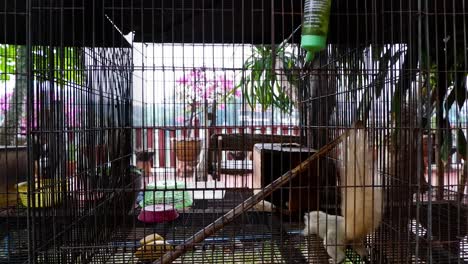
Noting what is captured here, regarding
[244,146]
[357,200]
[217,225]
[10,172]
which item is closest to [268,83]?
[244,146]

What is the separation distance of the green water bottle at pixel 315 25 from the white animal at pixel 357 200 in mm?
592

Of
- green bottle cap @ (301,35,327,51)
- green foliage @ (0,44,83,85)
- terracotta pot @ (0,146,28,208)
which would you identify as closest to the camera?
green bottle cap @ (301,35,327,51)

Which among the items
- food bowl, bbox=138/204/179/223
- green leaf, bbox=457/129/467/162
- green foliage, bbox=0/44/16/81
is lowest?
food bowl, bbox=138/204/179/223

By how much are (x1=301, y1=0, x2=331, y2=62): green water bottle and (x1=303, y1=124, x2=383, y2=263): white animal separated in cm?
59

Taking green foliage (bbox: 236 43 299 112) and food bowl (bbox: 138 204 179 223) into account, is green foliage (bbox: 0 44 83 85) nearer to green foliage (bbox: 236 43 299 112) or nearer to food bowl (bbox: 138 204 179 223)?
food bowl (bbox: 138 204 179 223)

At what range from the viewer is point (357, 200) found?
2074 millimetres

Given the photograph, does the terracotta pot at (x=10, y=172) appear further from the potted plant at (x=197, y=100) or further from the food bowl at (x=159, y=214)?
the potted plant at (x=197, y=100)

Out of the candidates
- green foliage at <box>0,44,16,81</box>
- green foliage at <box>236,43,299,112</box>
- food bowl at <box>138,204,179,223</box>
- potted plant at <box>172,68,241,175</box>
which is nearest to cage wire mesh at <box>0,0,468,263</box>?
food bowl at <box>138,204,179,223</box>

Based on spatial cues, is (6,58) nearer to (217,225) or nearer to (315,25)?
(217,225)

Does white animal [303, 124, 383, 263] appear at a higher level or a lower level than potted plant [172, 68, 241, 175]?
lower

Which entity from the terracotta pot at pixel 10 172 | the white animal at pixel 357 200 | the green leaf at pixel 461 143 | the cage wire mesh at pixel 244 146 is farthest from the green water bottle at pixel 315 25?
the terracotta pot at pixel 10 172

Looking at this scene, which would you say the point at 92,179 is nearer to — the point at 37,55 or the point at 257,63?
the point at 37,55

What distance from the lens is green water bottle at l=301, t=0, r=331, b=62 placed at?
1756 millimetres

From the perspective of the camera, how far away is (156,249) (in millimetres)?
2053
